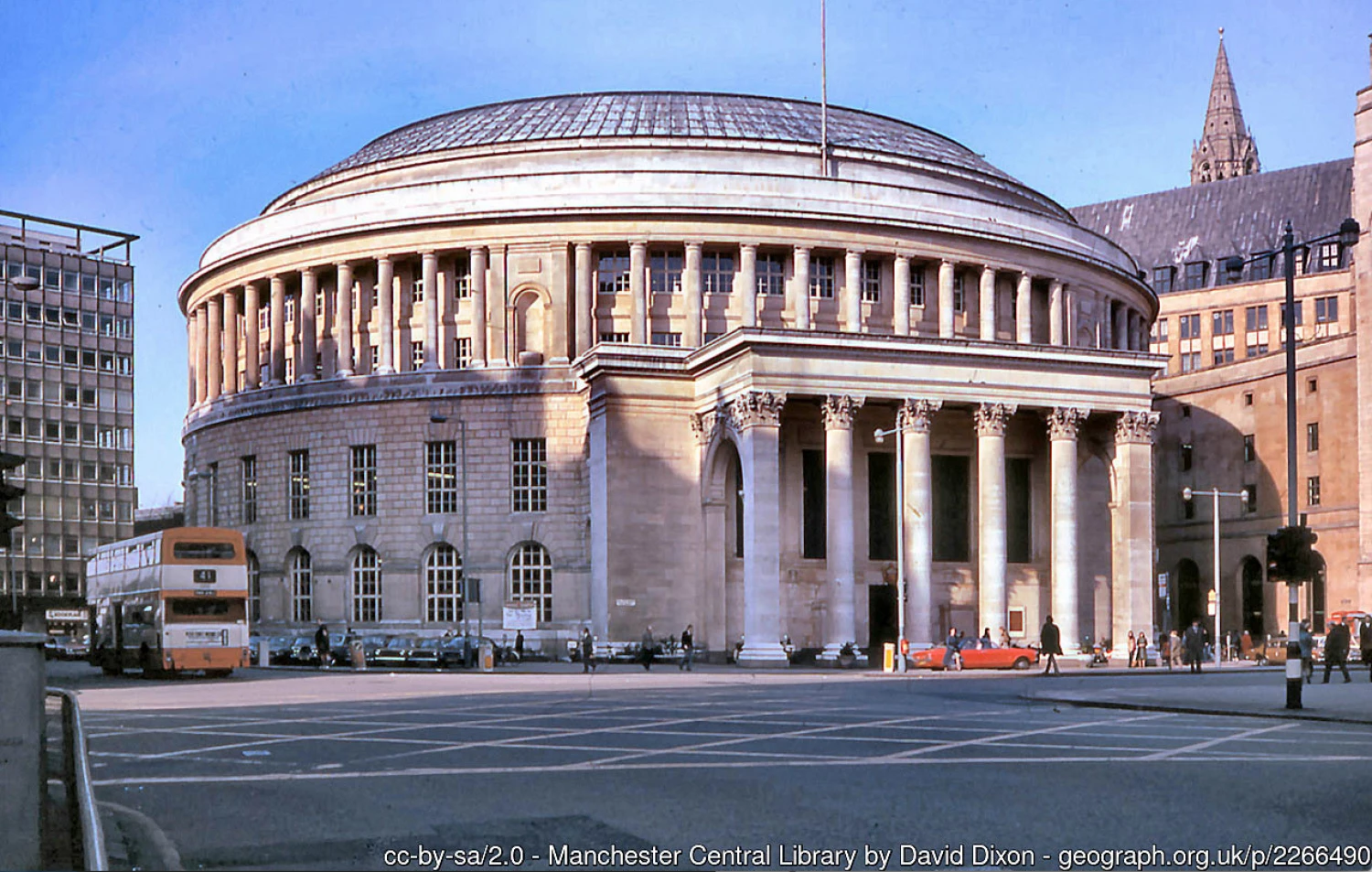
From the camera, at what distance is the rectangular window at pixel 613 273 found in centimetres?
7788

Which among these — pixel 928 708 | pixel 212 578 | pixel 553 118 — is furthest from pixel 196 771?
pixel 553 118

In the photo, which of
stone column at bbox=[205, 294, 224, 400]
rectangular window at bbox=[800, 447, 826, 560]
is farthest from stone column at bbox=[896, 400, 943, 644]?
stone column at bbox=[205, 294, 224, 400]

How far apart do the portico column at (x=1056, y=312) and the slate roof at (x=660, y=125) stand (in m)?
8.04

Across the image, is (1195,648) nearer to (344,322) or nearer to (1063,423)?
(1063,423)

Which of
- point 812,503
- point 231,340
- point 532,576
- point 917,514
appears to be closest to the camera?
point 917,514

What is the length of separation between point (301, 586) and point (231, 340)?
1577cm

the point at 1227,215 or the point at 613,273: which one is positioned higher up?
the point at 1227,215

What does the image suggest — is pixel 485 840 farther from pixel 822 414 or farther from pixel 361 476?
pixel 361 476

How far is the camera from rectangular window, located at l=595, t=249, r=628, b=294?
255ft

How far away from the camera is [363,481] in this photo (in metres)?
79.7

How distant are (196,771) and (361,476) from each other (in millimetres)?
61502

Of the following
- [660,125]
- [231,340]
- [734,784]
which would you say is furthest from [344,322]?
[734,784]

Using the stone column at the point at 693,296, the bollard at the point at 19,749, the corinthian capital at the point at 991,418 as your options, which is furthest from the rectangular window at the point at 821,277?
the bollard at the point at 19,749

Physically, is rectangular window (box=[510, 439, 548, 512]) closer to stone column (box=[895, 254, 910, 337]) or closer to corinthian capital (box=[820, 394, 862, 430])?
corinthian capital (box=[820, 394, 862, 430])
